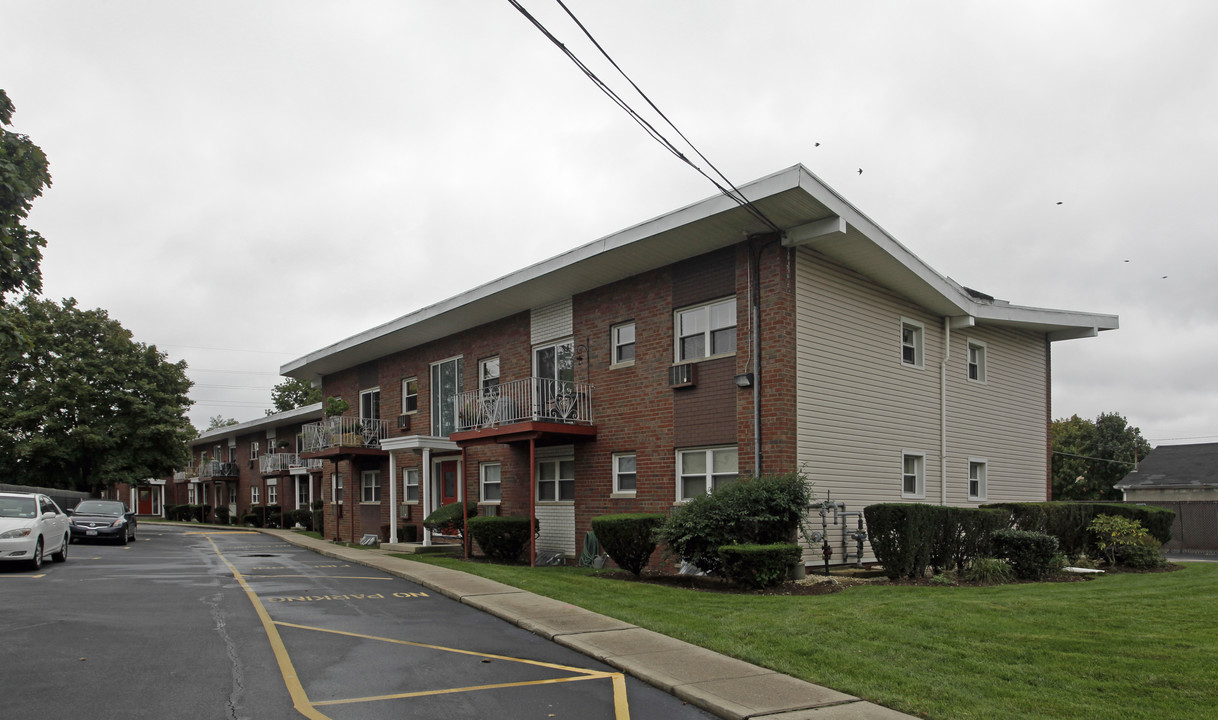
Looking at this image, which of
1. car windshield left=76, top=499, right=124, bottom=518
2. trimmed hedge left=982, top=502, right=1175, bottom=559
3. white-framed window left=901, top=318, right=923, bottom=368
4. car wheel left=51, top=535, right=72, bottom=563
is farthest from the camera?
car windshield left=76, top=499, right=124, bottom=518

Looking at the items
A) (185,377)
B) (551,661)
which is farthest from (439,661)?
(185,377)

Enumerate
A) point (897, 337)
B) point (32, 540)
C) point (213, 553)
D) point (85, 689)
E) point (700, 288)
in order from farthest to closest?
point (213, 553) < point (897, 337) < point (700, 288) < point (32, 540) < point (85, 689)

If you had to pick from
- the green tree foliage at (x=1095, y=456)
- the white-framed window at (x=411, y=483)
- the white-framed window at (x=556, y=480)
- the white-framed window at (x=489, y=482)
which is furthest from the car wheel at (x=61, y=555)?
the green tree foliage at (x=1095, y=456)

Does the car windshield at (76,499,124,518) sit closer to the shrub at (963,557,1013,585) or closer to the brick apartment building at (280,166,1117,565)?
the brick apartment building at (280,166,1117,565)

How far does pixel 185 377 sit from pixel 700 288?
1274 inches

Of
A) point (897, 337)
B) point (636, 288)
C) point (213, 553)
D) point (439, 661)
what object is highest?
point (636, 288)

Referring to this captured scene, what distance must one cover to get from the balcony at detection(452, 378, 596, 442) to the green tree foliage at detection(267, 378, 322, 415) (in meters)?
59.8

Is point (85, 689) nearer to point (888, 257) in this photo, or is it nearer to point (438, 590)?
point (438, 590)

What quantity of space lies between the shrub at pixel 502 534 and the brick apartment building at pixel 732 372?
0.77 m

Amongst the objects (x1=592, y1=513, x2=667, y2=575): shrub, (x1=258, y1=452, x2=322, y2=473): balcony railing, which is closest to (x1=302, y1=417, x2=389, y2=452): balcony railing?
(x1=258, y1=452, x2=322, y2=473): balcony railing

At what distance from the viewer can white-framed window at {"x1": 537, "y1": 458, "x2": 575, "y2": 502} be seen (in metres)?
21.0

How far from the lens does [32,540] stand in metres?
16.7

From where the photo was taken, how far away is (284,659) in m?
8.55

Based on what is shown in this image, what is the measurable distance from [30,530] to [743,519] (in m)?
13.6
